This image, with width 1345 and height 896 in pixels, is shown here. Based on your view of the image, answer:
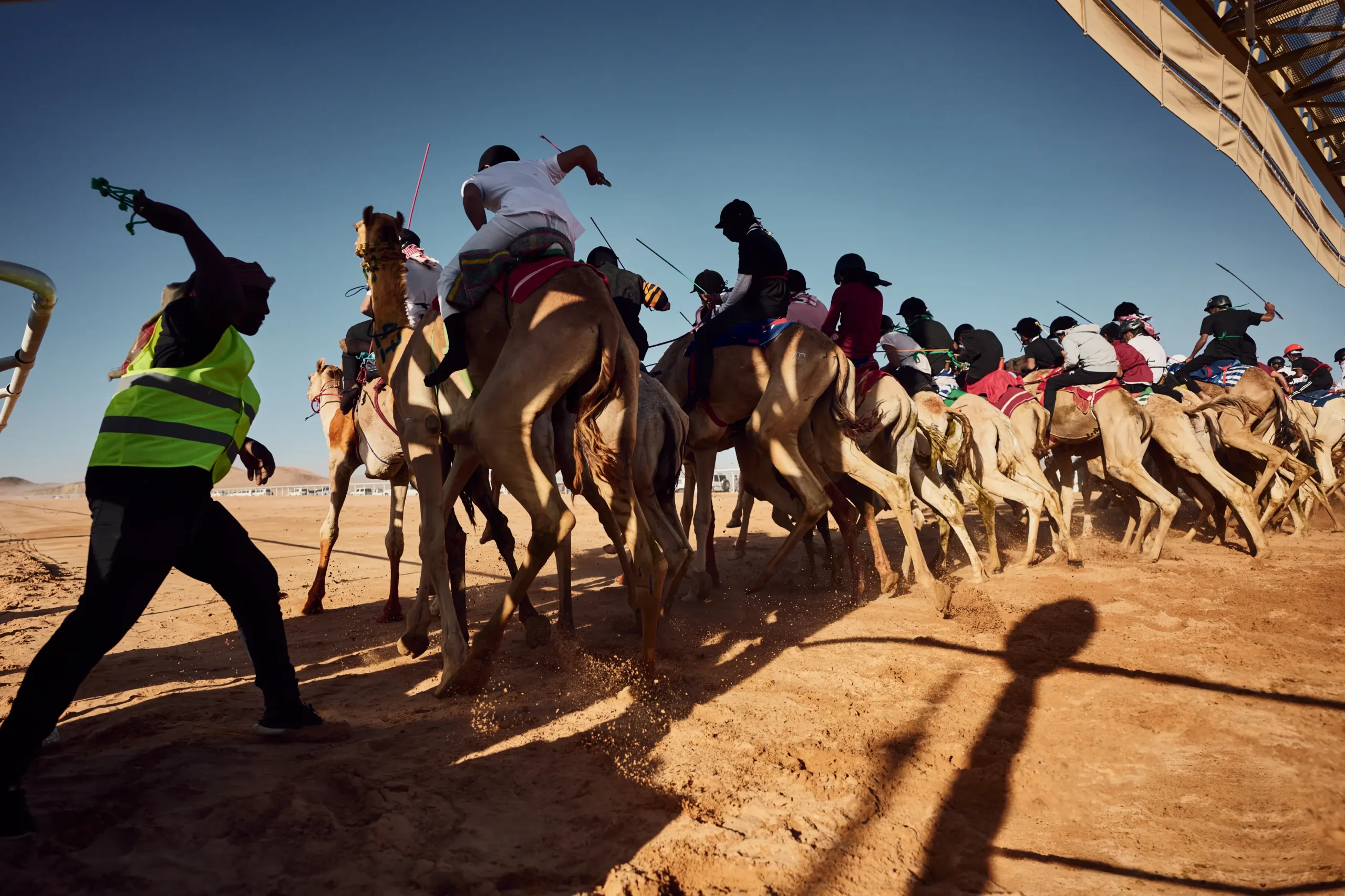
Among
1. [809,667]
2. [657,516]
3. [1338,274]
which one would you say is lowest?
[809,667]

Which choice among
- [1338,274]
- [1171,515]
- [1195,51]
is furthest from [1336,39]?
[1171,515]

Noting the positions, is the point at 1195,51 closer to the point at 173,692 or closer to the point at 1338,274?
the point at 1338,274

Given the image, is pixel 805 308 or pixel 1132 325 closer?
pixel 805 308

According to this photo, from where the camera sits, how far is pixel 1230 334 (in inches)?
496

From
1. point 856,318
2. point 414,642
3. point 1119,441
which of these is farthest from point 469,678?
point 1119,441

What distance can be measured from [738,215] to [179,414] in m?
5.55

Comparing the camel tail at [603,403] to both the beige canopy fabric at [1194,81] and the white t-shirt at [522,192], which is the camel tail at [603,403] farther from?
the beige canopy fabric at [1194,81]

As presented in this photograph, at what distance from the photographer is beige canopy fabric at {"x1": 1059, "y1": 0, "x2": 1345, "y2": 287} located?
19.9ft

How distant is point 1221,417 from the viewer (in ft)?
36.3

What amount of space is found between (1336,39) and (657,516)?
7.92 meters

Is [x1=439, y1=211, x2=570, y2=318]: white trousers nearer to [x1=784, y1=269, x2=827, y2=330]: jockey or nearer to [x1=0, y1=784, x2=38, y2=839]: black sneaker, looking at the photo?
[x1=0, y1=784, x2=38, y2=839]: black sneaker

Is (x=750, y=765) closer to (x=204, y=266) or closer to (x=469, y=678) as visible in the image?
(x=469, y=678)

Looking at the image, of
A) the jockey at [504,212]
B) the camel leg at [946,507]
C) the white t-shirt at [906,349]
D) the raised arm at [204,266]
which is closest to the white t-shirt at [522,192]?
the jockey at [504,212]

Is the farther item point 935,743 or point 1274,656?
point 1274,656
